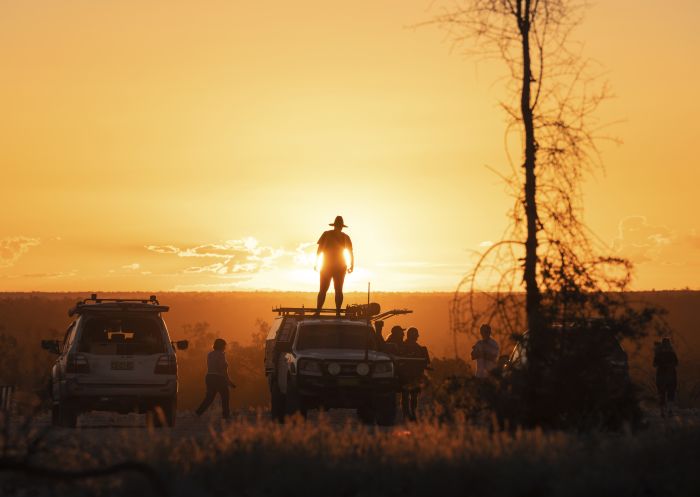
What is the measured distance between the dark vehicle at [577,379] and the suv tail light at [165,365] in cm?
694

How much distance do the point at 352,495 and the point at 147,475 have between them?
202 centimetres

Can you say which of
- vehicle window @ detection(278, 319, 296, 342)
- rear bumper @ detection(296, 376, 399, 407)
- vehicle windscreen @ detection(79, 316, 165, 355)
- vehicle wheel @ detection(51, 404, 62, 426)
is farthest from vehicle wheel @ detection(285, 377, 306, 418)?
vehicle wheel @ detection(51, 404, 62, 426)

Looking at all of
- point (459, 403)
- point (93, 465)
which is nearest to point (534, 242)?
point (459, 403)

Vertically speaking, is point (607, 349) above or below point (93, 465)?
above

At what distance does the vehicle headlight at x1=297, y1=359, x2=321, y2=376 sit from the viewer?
76.9 feet

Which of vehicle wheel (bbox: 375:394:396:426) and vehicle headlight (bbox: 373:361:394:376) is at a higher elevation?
vehicle headlight (bbox: 373:361:394:376)

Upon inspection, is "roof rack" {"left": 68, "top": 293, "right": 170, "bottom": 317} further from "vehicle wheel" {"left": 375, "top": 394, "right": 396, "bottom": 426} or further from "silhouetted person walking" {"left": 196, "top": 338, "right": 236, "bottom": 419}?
"vehicle wheel" {"left": 375, "top": 394, "right": 396, "bottom": 426}

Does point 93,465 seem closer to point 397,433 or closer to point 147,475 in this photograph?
point 147,475

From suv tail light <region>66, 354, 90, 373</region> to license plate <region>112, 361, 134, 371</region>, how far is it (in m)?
0.48

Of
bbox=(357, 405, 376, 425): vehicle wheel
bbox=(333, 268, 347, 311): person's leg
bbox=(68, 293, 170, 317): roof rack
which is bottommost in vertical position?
bbox=(357, 405, 376, 425): vehicle wheel

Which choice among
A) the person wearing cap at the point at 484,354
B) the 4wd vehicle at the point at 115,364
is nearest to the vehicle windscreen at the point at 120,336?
the 4wd vehicle at the point at 115,364

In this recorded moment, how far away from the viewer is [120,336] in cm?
2339

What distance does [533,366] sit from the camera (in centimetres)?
1848

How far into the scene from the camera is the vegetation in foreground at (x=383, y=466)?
1260 cm
